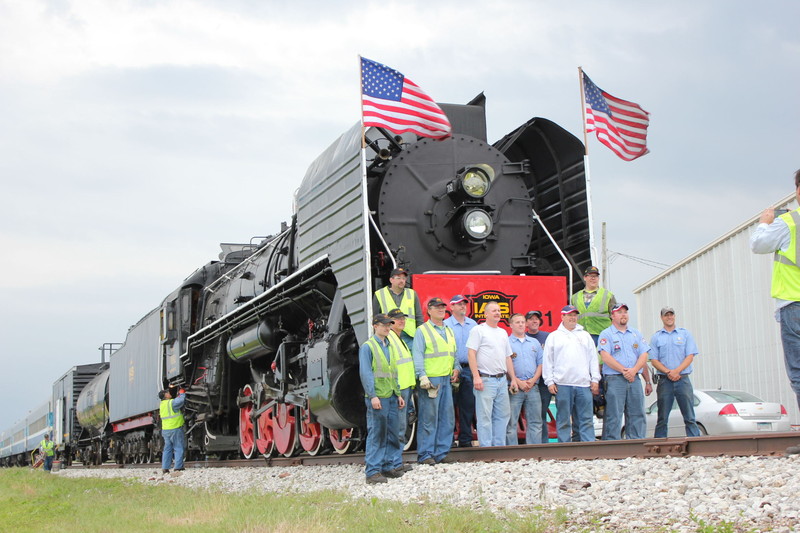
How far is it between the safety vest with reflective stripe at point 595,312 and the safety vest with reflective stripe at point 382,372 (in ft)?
6.91

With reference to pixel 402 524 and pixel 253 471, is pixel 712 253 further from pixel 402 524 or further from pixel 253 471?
pixel 402 524

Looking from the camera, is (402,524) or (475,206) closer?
(402,524)

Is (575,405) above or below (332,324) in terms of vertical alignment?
below

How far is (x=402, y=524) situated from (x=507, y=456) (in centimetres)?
235

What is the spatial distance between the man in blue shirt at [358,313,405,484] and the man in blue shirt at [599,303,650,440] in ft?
6.37

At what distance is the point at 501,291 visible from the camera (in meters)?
8.38

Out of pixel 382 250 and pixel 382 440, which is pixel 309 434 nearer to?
pixel 382 250

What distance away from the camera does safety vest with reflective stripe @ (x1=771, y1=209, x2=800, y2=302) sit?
5.00m

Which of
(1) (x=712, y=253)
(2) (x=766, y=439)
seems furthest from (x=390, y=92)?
(1) (x=712, y=253)

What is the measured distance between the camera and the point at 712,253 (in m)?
18.0

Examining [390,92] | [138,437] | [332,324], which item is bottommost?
[138,437]

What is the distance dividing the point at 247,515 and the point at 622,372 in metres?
3.78

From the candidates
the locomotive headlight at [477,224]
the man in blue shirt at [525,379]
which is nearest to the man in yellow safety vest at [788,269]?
the man in blue shirt at [525,379]

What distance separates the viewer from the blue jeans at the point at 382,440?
733 cm
